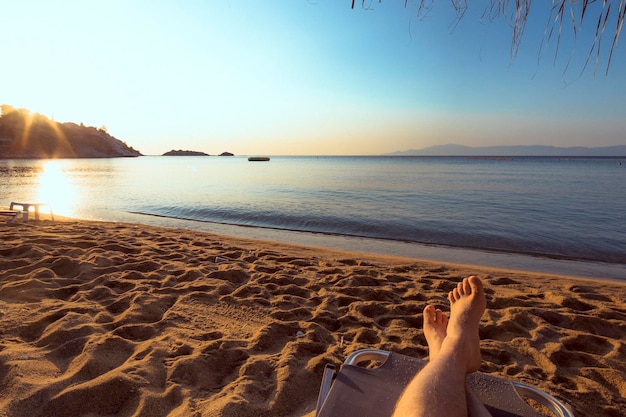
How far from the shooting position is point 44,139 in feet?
253

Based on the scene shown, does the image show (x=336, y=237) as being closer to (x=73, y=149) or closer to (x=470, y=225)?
(x=470, y=225)

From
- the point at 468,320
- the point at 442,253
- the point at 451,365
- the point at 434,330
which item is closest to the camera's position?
the point at 451,365

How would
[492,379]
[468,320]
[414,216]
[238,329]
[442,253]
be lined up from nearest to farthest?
[492,379] → [468,320] → [238,329] → [442,253] → [414,216]

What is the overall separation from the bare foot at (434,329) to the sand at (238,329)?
70 centimetres

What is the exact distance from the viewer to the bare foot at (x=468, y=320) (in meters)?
1.65

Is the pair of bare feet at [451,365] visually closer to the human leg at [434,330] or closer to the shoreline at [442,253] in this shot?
the human leg at [434,330]

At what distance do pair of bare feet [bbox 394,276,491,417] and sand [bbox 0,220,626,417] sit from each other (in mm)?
776

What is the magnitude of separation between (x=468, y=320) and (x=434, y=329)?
226 millimetres

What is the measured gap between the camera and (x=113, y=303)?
3221 mm

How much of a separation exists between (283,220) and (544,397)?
9.02 metres

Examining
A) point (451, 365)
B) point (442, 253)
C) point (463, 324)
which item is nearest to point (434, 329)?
point (463, 324)

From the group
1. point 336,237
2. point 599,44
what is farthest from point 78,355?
point 336,237

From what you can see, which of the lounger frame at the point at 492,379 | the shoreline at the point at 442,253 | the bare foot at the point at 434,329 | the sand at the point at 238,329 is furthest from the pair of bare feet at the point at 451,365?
the shoreline at the point at 442,253

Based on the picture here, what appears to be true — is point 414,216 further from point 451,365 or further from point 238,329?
point 451,365
